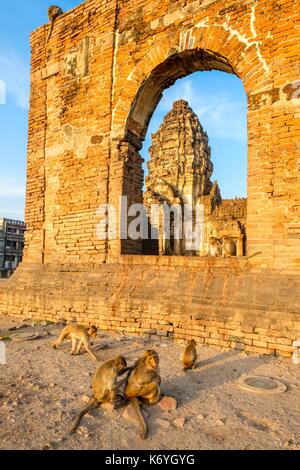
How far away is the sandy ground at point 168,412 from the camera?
8.59ft

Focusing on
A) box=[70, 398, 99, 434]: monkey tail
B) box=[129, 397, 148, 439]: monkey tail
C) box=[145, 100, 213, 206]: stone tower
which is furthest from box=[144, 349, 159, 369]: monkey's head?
box=[145, 100, 213, 206]: stone tower

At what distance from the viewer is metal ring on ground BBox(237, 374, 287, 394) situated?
3.65 meters

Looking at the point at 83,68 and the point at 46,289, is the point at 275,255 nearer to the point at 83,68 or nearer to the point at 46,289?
the point at 46,289

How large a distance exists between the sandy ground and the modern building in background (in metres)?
49.4

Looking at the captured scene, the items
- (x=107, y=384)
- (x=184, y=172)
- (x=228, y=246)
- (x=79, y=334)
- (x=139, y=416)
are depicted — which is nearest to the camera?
(x=139, y=416)

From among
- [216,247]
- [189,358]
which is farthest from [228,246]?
[189,358]

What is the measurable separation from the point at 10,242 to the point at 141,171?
48362 millimetres

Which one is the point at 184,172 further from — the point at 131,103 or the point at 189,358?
the point at 189,358

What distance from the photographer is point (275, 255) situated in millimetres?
5477

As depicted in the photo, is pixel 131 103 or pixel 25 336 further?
pixel 131 103

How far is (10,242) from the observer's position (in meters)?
51.3

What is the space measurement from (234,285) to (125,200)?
3.44 metres

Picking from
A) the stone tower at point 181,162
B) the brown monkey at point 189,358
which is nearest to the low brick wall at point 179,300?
the brown monkey at point 189,358

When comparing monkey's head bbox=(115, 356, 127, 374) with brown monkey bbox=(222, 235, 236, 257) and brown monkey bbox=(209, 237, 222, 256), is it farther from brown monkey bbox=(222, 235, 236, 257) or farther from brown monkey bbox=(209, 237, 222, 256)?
brown monkey bbox=(209, 237, 222, 256)
